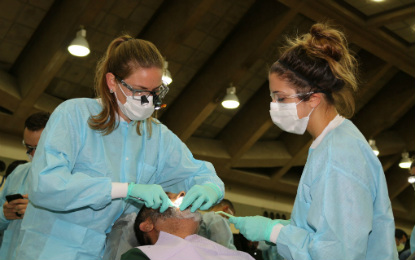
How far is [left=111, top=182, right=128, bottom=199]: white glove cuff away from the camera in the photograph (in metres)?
2.26

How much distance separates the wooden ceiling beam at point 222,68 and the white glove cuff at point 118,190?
21.4ft

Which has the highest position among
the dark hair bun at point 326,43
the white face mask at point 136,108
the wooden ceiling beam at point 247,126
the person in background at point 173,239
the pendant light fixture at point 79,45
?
the wooden ceiling beam at point 247,126

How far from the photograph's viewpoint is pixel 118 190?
227 centimetres

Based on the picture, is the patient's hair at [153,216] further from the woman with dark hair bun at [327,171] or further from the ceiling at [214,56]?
the ceiling at [214,56]

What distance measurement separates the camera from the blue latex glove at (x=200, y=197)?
2410 mm

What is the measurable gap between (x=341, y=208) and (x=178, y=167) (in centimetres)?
112

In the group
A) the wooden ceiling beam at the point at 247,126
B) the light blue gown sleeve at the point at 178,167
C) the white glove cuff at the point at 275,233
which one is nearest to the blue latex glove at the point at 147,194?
the light blue gown sleeve at the point at 178,167

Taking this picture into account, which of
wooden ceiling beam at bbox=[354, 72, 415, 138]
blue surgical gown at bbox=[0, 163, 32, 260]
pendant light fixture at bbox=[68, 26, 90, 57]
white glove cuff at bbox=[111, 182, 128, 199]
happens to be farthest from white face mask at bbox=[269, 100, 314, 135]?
wooden ceiling beam at bbox=[354, 72, 415, 138]

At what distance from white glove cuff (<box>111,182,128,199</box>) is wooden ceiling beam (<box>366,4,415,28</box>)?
748 cm

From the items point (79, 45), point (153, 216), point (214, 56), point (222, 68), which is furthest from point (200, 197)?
point (214, 56)

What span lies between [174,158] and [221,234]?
4.44ft

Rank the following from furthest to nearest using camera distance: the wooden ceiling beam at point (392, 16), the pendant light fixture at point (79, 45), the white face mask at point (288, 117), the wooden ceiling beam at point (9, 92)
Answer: the wooden ceiling beam at point (392, 16), the wooden ceiling beam at point (9, 92), the pendant light fixture at point (79, 45), the white face mask at point (288, 117)

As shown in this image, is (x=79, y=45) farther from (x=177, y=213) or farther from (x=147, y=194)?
(x=147, y=194)

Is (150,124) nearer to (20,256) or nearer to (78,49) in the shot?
(20,256)
